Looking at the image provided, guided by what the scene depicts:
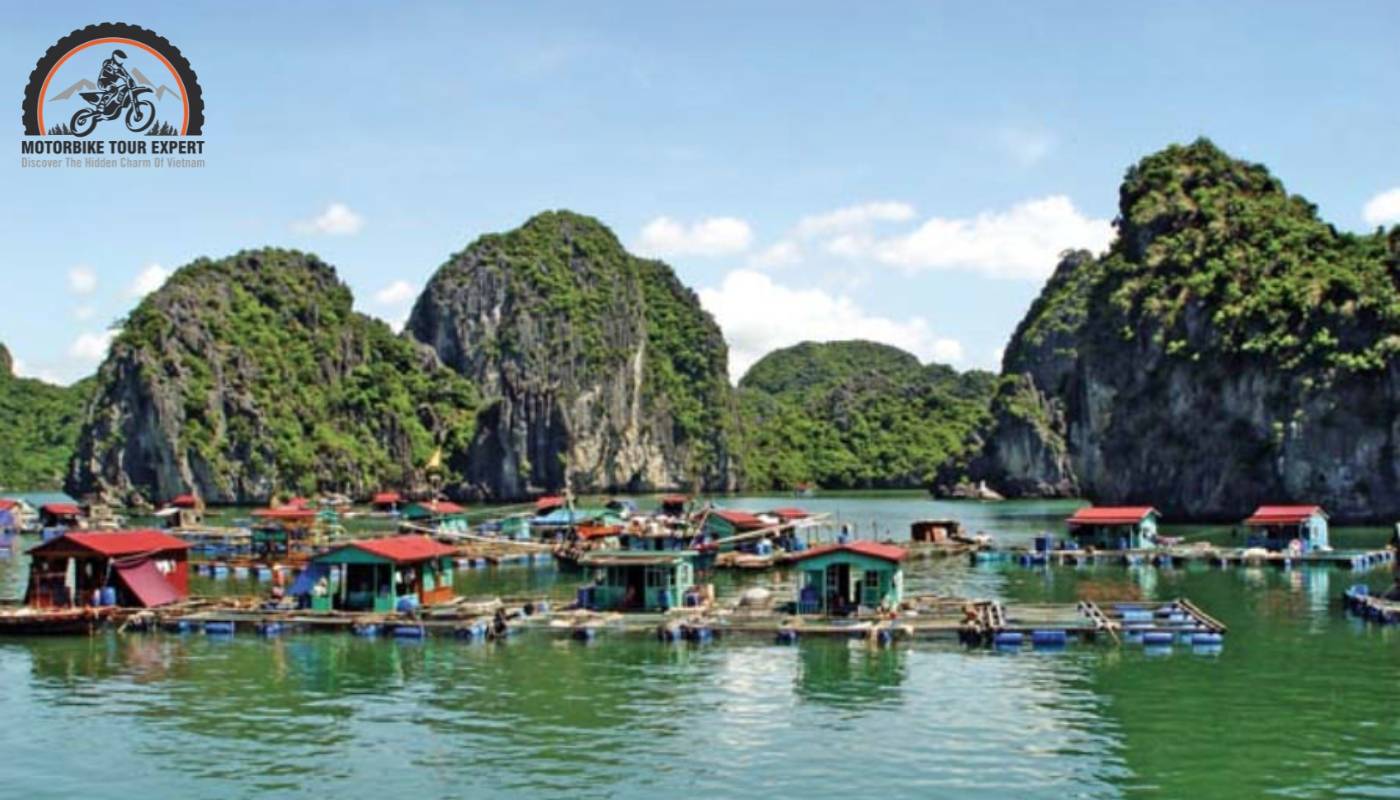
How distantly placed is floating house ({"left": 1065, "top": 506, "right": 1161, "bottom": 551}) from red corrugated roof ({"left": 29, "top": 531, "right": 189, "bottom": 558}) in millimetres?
55567

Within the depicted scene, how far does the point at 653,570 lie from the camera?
171 ft

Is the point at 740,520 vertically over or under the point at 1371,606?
over

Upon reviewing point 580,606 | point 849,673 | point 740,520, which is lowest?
point 849,673

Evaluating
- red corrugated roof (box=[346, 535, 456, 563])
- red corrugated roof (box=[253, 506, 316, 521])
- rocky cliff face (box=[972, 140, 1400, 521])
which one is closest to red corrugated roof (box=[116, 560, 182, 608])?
red corrugated roof (box=[346, 535, 456, 563])

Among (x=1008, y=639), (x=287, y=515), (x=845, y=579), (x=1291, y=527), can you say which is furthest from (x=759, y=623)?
(x=287, y=515)

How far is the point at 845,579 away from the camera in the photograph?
50.0 m

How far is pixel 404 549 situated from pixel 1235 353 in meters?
96.3

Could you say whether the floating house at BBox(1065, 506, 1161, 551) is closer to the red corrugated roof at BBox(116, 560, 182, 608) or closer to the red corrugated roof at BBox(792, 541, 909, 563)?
the red corrugated roof at BBox(792, 541, 909, 563)

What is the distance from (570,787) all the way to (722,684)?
37.7ft

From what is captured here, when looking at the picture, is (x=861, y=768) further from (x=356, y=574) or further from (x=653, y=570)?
(x=356, y=574)

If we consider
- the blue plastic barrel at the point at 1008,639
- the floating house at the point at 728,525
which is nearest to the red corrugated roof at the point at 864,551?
the blue plastic barrel at the point at 1008,639

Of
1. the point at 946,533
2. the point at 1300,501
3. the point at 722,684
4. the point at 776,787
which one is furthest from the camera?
the point at 1300,501

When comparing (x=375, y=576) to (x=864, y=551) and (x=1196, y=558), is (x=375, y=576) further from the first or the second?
(x=1196, y=558)

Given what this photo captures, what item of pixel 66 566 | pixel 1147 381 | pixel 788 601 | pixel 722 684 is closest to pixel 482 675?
pixel 722 684
